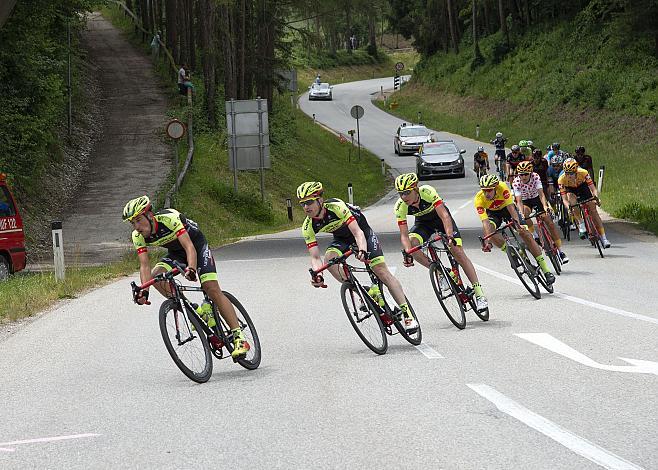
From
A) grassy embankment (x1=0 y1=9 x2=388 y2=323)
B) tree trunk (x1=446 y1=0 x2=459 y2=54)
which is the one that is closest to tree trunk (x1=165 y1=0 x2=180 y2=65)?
grassy embankment (x1=0 y1=9 x2=388 y2=323)

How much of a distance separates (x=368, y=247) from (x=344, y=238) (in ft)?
0.88

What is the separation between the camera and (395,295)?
466 inches

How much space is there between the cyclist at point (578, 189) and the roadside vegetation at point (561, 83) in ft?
52.8

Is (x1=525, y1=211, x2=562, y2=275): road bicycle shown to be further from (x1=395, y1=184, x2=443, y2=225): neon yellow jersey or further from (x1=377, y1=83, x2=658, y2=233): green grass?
(x1=377, y1=83, x2=658, y2=233): green grass

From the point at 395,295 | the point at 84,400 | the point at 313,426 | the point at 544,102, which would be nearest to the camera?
the point at 313,426

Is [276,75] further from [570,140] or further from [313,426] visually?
[313,426]

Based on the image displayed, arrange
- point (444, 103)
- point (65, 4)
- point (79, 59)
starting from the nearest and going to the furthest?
1. point (65, 4)
2. point (79, 59)
3. point (444, 103)

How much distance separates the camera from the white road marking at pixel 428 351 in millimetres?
11062

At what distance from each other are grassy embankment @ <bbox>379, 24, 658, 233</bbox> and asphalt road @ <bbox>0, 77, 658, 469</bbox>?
23.7 metres

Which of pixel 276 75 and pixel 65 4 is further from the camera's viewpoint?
pixel 276 75

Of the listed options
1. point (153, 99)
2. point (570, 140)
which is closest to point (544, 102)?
point (570, 140)

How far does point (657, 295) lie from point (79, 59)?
161ft

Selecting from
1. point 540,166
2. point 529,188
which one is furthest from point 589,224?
point 540,166

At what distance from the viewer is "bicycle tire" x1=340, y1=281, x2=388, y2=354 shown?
11516 mm
